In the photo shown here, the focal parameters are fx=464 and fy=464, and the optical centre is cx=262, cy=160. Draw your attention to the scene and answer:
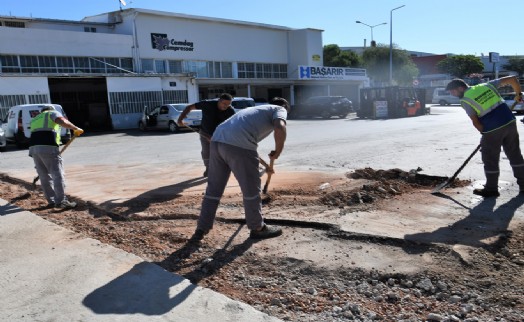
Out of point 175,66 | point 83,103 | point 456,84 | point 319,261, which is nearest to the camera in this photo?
point 319,261

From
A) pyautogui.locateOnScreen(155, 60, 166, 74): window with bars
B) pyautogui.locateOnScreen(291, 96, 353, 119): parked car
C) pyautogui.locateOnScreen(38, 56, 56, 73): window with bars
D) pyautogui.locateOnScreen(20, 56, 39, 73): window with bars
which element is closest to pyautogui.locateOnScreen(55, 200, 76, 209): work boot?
pyautogui.locateOnScreen(20, 56, 39, 73): window with bars

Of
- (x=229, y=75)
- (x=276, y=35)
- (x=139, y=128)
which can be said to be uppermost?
(x=276, y=35)

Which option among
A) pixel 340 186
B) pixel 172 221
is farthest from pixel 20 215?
pixel 340 186

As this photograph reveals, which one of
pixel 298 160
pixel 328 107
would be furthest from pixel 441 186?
pixel 328 107

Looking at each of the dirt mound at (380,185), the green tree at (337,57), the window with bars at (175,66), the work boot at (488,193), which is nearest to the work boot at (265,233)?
the dirt mound at (380,185)

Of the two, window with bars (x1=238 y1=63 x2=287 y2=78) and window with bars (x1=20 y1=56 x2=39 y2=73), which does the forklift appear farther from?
window with bars (x1=20 y1=56 x2=39 y2=73)

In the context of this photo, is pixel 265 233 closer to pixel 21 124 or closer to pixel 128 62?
pixel 21 124

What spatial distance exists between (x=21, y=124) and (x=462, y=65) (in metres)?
73.1

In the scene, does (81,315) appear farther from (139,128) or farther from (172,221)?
(139,128)

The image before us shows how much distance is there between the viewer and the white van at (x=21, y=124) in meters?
17.1

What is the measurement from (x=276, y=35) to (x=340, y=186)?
35.3m

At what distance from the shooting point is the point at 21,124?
1727 cm

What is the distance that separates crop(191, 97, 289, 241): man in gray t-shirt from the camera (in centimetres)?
451

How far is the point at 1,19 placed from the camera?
89.0 ft
